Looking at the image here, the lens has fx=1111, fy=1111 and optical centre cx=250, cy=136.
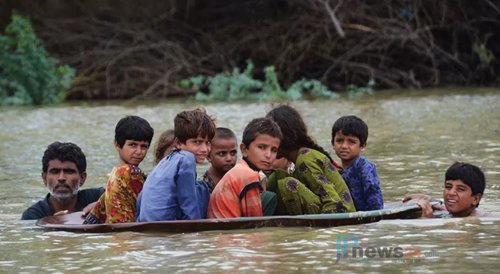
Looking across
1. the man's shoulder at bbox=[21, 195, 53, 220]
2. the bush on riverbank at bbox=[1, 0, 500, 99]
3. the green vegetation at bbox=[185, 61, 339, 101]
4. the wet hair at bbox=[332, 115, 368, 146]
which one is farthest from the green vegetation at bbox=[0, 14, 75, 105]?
the wet hair at bbox=[332, 115, 368, 146]

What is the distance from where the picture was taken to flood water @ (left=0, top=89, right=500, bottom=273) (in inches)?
230

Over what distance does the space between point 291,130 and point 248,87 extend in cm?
1420

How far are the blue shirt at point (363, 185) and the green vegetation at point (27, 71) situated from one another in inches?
577

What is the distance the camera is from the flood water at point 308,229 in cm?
584

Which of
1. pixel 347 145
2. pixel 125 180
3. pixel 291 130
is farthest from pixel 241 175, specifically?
pixel 347 145

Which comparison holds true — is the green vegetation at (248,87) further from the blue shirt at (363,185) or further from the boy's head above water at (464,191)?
the boy's head above water at (464,191)

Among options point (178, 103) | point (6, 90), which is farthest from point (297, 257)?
point (6, 90)

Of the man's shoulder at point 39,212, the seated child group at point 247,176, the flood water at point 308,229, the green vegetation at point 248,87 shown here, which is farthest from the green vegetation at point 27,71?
the seated child group at point 247,176

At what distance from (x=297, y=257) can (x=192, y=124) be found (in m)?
1.17

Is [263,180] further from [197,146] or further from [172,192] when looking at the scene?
[172,192]

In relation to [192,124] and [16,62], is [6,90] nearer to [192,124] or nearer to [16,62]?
[16,62]

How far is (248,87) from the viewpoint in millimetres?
21328

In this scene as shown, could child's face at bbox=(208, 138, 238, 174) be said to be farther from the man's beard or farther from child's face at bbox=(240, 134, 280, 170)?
the man's beard

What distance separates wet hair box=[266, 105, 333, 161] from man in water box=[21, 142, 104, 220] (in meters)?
1.45
